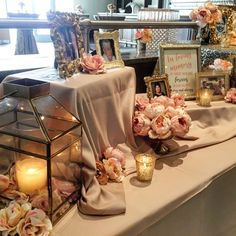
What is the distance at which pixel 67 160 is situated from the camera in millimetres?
851

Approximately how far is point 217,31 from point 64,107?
1.40 meters

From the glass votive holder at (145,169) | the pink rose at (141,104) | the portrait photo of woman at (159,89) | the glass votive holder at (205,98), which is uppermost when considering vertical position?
the portrait photo of woman at (159,89)

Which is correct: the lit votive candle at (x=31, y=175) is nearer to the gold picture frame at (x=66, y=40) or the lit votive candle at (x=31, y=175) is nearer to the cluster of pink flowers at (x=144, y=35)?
the gold picture frame at (x=66, y=40)

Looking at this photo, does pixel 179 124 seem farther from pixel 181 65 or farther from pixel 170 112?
pixel 181 65

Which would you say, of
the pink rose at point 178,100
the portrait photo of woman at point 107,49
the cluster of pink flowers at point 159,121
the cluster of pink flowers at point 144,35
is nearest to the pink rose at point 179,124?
the cluster of pink flowers at point 159,121

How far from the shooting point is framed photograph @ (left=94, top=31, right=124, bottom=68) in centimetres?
114

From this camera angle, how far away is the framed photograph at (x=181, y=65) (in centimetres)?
148

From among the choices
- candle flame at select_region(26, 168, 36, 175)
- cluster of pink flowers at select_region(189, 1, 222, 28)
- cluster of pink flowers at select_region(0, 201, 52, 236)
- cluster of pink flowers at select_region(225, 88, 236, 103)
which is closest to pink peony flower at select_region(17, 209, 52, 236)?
cluster of pink flowers at select_region(0, 201, 52, 236)

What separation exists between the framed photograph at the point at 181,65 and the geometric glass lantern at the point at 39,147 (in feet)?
2.53

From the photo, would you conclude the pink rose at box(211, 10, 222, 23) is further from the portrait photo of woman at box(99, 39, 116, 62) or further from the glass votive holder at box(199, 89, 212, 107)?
the portrait photo of woman at box(99, 39, 116, 62)

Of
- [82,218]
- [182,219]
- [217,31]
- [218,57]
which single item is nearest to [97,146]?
[82,218]

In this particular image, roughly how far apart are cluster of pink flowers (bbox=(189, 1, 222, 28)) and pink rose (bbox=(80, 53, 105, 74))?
3.12 feet

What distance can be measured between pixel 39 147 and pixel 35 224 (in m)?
0.18

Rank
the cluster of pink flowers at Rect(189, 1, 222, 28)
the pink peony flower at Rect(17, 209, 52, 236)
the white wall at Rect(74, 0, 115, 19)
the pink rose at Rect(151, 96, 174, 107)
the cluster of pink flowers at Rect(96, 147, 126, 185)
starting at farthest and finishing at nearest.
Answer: the white wall at Rect(74, 0, 115, 19), the cluster of pink flowers at Rect(189, 1, 222, 28), the pink rose at Rect(151, 96, 174, 107), the cluster of pink flowers at Rect(96, 147, 126, 185), the pink peony flower at Rect(17, 209, 52, 236)
